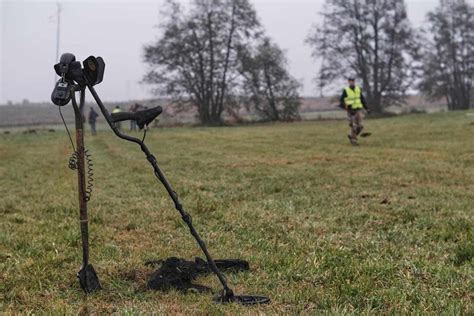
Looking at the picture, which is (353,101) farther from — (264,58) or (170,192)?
(264,58)

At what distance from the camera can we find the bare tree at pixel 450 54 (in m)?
52.8

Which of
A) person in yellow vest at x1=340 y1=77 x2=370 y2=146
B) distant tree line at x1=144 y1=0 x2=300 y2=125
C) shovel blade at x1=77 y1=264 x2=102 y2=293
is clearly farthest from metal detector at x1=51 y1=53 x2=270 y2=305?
distant tree line at x1=144 y1=0 x2=300 y2=125

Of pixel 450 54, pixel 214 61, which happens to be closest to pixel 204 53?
pixel 214 61

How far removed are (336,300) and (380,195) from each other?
4544 mm

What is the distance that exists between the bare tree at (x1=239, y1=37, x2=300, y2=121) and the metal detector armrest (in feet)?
156

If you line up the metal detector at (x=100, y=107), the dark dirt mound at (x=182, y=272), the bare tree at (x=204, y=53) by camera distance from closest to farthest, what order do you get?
the metal detector at (x=100, y=107) → the dark dirt mound at (x=182, y=272) → the bare tree at (x=204, y=53)

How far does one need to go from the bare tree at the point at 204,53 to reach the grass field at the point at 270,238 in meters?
37.2

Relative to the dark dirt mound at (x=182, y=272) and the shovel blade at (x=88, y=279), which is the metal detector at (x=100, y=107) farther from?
the shovel blade at (x=88, y=279)

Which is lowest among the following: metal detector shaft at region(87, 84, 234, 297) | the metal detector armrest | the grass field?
the grass field

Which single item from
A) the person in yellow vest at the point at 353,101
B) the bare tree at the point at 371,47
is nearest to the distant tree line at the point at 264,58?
the bare tree at the point at 371,47

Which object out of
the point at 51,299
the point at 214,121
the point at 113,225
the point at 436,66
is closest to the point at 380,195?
the point at 113,225

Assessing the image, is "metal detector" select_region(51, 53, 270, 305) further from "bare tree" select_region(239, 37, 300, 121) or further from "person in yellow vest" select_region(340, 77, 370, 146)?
"bare tree" select_region(239, 37, 300, 121)

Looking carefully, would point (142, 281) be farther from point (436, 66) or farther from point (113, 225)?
point (436, 66)

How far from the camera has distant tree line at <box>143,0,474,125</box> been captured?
4753cm
